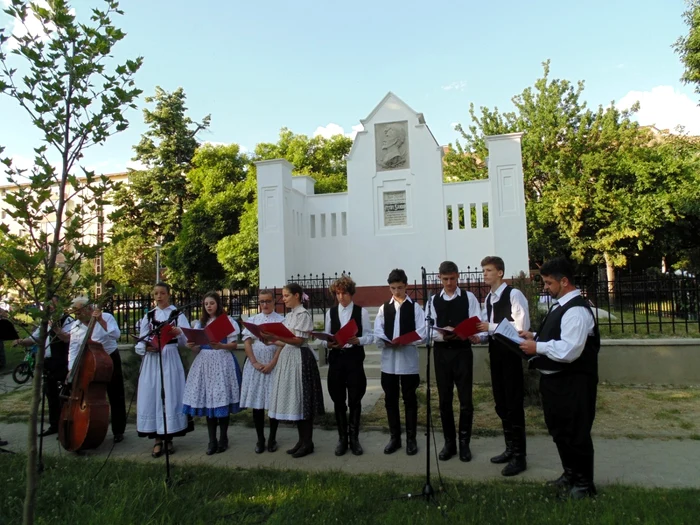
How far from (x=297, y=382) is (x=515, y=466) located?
7.56 ft

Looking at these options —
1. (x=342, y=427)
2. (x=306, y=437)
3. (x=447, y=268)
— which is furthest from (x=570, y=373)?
(x=306, y=437)

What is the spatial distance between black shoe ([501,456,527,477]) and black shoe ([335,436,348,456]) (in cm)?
166

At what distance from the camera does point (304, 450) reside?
17.4 feet

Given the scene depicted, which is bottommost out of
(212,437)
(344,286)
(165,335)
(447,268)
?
(212,437)

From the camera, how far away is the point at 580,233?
83.1 ft

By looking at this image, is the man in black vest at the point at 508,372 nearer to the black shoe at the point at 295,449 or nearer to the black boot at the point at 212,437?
the black shoe at the point at 295,449

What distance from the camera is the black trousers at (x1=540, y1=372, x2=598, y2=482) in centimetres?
387

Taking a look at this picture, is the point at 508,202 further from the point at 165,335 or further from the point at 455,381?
the point at 165,335

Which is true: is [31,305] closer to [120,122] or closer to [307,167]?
[120,122]

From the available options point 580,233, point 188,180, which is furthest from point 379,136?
point 188,180

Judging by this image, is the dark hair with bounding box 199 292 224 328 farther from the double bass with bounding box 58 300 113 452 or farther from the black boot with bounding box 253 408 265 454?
the black boot with bounding box 253 408 265 454

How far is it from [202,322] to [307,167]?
2694cm

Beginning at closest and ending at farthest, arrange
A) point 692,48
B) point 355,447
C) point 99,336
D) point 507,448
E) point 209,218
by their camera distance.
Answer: point 507,448
point 355,447
point 99,336
point 692,48
point 209,218

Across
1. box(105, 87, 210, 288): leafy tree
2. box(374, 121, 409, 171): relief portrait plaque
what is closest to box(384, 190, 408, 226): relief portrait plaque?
box(374, 121, 409, 171): relief portrait plaque
